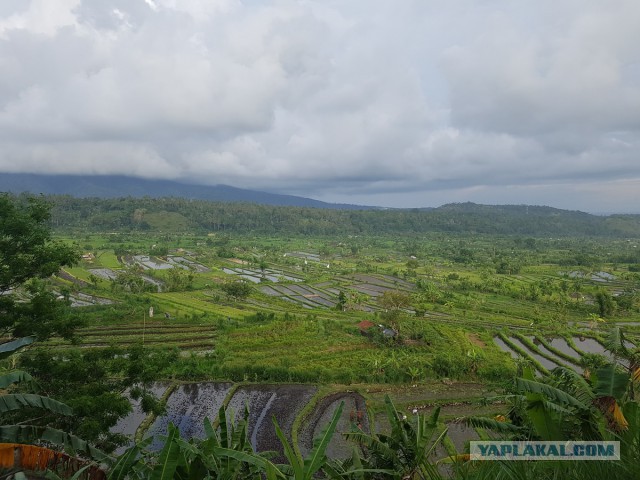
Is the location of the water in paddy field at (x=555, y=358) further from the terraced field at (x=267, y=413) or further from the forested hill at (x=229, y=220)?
the forested hill at (x=229, y=220)

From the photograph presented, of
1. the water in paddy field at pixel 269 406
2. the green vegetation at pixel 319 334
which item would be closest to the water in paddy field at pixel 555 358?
the green vegetation at pixel 319 334

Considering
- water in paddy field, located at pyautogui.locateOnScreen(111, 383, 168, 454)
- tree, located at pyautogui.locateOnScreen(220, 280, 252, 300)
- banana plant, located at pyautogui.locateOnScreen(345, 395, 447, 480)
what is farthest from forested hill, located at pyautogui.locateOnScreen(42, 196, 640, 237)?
banana plant, located at pyautogui.locateOnScreen(345, 395, 447, 480)

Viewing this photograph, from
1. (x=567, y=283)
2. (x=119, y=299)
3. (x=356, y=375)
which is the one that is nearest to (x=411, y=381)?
(x=356, y=375)

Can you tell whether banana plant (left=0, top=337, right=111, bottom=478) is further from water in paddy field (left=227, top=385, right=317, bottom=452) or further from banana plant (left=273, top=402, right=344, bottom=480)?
water in paddy field (left=227, top=385, right=317, bottom=452)

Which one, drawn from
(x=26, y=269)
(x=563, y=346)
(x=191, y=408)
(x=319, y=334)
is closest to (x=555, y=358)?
(x=563, y=346)

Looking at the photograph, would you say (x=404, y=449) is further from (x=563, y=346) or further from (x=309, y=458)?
(x=563, y=346)

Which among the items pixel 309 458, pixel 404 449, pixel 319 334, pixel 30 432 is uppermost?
pixel 309 458

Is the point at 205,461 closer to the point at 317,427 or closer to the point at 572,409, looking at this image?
the point at 572,409
